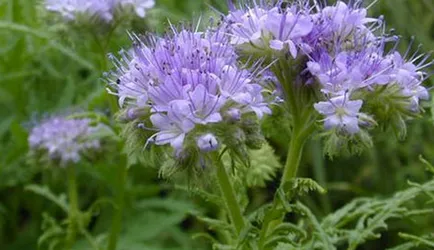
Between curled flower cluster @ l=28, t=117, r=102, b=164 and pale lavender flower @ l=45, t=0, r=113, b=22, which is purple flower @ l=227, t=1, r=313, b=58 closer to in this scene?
pale lavender flower @ l=45, t=0, r=113, b=22

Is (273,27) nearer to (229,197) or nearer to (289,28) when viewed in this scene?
(289,28)

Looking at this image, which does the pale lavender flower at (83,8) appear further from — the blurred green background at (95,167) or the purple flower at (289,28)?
the purple flower at (289,28)

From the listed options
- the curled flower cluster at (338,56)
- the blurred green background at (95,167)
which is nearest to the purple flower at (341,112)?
the curled flower cluster at (338,56)

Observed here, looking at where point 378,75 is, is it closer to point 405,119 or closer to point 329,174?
point 405,119

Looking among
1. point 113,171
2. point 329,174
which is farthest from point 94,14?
point 329,174

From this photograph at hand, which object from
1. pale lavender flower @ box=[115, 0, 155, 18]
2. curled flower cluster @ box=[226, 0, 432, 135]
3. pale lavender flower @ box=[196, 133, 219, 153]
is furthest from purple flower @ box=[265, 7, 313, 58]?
pale lavender flower @ box=[115, 0, 155, 18]

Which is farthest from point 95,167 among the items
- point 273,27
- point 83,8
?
point 273,27
